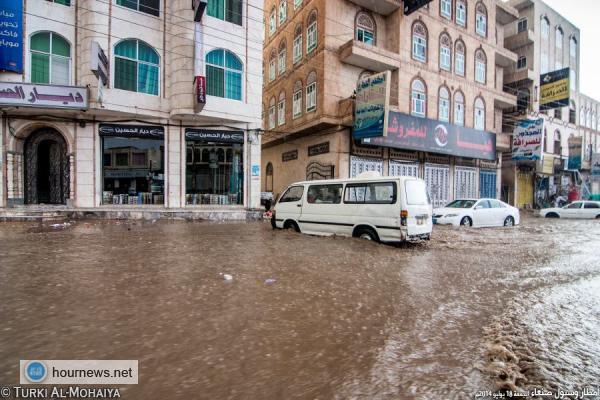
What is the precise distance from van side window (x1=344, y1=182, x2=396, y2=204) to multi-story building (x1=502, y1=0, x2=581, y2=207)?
23.3 meters

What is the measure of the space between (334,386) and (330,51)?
17.8 meters

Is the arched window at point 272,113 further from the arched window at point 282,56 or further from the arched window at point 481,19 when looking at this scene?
the arched window at point 481,19

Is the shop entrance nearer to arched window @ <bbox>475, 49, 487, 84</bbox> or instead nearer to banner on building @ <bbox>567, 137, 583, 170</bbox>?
arched window @ <bbox>475, 49, 487, 84</bbox>

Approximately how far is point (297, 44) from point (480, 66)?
13119 mm

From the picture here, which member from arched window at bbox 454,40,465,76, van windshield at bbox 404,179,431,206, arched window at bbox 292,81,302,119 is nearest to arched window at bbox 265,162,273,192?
arched window at bbox 292,81,302,119

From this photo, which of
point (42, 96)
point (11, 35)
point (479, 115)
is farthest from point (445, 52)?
point (11, 35)

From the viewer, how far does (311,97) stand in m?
19.1

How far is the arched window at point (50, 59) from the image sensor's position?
13633 mm

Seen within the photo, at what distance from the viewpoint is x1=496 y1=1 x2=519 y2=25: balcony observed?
24530mm

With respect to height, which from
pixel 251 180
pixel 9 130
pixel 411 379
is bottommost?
pixel 411 379

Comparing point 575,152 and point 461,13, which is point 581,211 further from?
point 575,152

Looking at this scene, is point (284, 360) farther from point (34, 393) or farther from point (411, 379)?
point (34, 393)

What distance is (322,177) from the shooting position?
1889 cm

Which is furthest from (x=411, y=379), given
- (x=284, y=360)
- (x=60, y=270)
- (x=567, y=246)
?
(x=567, y=246)
